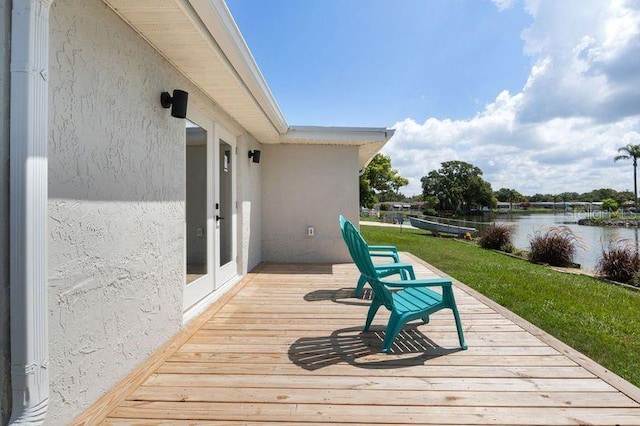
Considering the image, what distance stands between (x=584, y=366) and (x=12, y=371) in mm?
3180

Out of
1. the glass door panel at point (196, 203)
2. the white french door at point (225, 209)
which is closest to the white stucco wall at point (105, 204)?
the glass door panel at point (196, 203)

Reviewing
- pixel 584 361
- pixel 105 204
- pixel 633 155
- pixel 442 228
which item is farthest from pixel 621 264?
pixel 633 155

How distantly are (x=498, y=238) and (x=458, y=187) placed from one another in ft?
137

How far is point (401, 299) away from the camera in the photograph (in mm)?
2723

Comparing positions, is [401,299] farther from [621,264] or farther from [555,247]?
[555,247]

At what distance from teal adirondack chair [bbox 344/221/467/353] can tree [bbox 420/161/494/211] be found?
49.7 metres

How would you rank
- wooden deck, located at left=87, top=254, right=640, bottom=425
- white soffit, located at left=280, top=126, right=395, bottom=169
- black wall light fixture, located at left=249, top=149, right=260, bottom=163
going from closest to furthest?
wooden deck, located at left=87, top=254, right=640, bottom=425 → black wall light fixture, located at left=249, top=149, right=260, bottom=163 → white soffit, located at left=280, top=126, right=395, bottom=169

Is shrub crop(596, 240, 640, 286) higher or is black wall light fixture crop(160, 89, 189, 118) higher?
black wall light fixture crop(160, 89, 189, 118)

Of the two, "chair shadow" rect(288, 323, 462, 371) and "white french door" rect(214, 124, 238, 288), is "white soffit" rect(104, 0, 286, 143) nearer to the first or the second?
"white french door" rect(214, 124, 238, 288)

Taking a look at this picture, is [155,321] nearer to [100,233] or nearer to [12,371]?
[100,233]

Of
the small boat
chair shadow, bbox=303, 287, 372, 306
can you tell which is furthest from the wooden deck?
the small boat

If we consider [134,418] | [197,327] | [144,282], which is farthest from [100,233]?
[197,327]

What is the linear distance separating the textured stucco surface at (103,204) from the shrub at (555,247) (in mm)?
9503

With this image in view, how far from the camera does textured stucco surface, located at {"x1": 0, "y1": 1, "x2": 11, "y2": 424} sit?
1271mm
